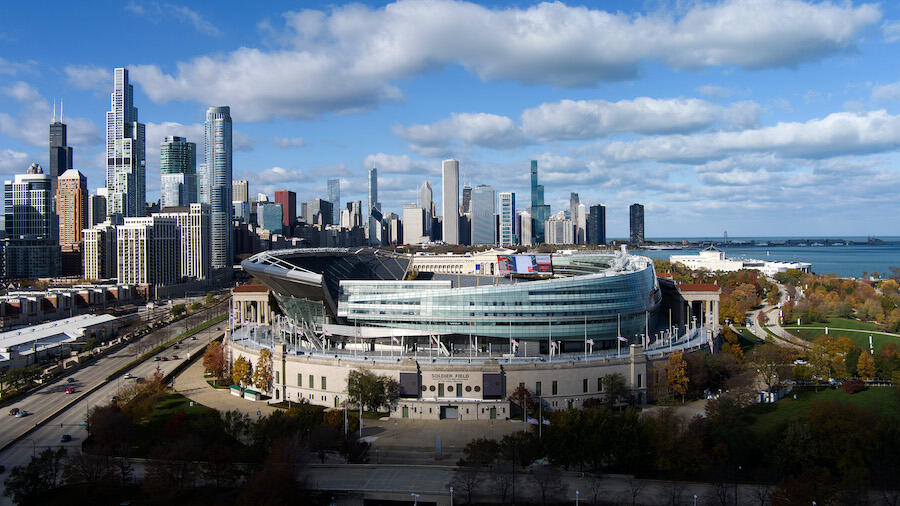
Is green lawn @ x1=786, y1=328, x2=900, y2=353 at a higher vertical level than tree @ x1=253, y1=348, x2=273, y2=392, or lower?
lower

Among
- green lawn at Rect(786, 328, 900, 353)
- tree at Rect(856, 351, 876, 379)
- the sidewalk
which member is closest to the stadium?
the sidewalk

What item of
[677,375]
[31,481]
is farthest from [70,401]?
[677,375]

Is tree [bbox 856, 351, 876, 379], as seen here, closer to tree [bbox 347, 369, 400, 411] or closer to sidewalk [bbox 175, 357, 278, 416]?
tree [bbox 347, 369, 400, 411]

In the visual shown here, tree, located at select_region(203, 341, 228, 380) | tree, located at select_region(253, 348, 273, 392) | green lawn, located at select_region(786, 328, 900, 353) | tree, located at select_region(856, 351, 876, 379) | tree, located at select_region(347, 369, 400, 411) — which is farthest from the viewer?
green lawn, located at select_region(786, 328, 900, 353)

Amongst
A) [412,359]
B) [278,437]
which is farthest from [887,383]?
[278,437]

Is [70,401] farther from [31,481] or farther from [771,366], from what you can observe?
[771,366]

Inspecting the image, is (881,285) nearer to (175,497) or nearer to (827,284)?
(827,284)
